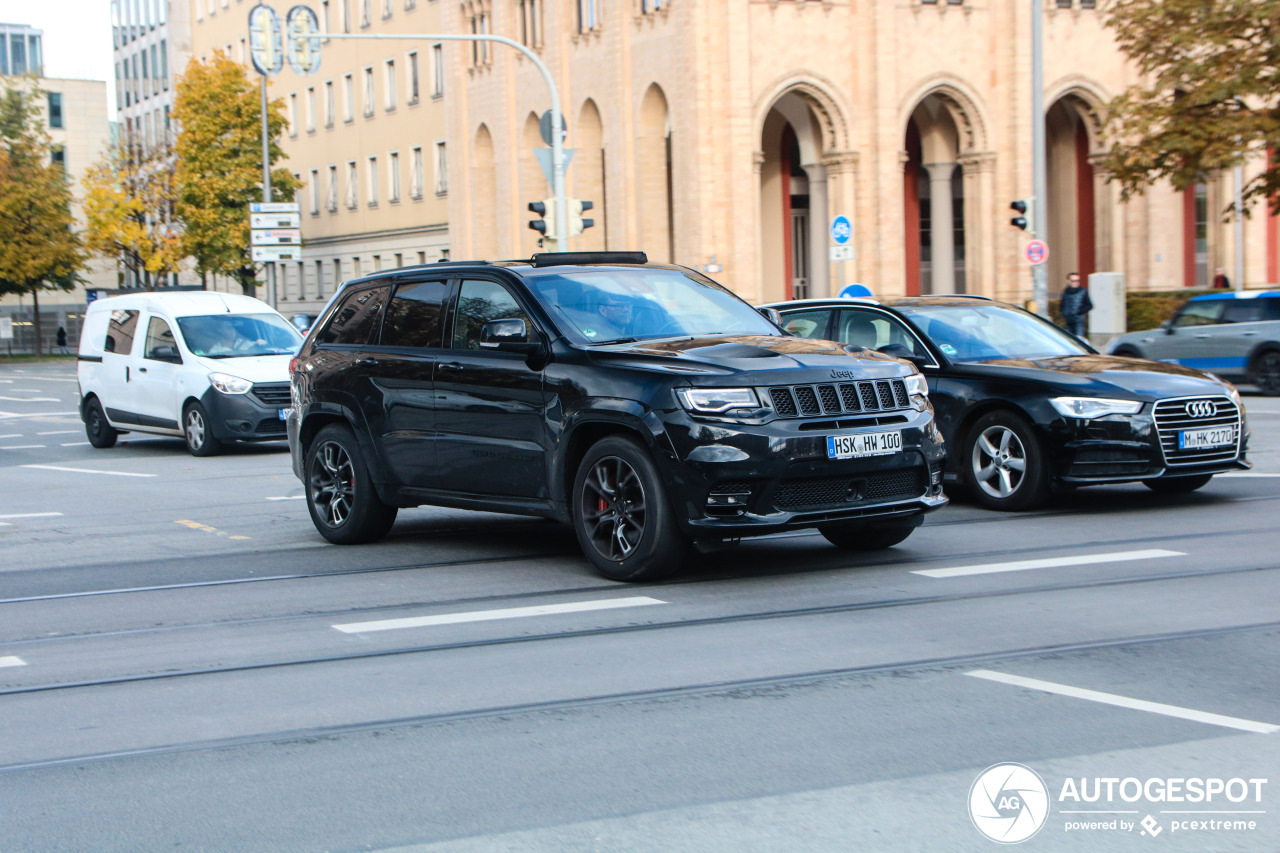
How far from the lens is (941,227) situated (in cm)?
4850

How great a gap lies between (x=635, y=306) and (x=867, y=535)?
193 centimetres

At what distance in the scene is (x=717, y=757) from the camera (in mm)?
5113

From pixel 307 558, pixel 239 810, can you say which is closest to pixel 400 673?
pixel 239 810

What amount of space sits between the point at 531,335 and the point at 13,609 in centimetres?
312

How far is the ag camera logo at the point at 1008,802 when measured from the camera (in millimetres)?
4312

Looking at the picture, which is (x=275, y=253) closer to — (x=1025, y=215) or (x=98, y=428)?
(x=1025, y=215)

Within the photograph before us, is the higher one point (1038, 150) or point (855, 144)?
point (855, 144)

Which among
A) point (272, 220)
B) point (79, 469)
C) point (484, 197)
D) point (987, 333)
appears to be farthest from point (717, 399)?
point (484, 197)

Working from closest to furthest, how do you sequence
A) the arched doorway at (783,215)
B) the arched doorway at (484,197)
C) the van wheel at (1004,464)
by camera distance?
the van wheel at (1004,464) → the arched doorway at (783,215) → the arched doorway at (484,197)

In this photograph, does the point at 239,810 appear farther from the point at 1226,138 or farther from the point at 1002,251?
the point at 1002,251

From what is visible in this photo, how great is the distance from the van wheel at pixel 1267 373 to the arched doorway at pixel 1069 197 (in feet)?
84.5

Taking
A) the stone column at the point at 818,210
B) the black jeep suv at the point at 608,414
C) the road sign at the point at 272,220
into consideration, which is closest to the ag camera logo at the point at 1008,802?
the black jeep suv at the point at 608,414

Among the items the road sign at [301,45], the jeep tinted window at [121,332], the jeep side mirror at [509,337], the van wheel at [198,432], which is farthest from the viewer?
the road sign at [301,45]

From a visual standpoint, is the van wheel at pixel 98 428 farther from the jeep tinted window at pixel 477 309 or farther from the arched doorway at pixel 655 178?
the arched doorway at pixel 655 178
